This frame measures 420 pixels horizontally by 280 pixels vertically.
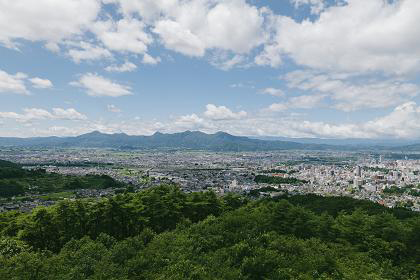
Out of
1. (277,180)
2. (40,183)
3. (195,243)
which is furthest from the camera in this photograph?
(277,180)

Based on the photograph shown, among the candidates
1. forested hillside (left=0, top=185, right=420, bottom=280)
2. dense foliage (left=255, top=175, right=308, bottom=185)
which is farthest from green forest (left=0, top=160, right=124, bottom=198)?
forested hillside (left=0, top=185, right=420, bottom=280)

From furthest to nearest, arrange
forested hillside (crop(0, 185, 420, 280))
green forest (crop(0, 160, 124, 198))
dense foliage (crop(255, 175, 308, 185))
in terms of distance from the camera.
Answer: dense foliage (crop(255, 175, 308, 185)) → green forest (crop(0, 160, 124, 198)) → forested hillside (crop(0, 185, 420, 280))

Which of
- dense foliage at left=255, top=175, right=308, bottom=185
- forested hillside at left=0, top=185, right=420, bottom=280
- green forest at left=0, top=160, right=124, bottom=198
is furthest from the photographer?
dense foliage at left=255, top=175, right=308, bottom=185

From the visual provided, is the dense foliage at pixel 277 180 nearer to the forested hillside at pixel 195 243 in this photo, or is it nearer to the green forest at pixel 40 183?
the green forest at pixel 40 183

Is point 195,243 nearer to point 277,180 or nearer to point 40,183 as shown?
point 40,183

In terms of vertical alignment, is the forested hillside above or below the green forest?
above

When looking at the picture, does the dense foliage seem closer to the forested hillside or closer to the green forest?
the green forest

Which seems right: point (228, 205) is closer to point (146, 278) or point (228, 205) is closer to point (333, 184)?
point (146, 278)

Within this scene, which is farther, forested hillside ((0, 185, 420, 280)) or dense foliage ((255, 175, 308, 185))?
dense foliage ((255, 175, 308, 185))

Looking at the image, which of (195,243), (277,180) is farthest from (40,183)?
(195,243)
